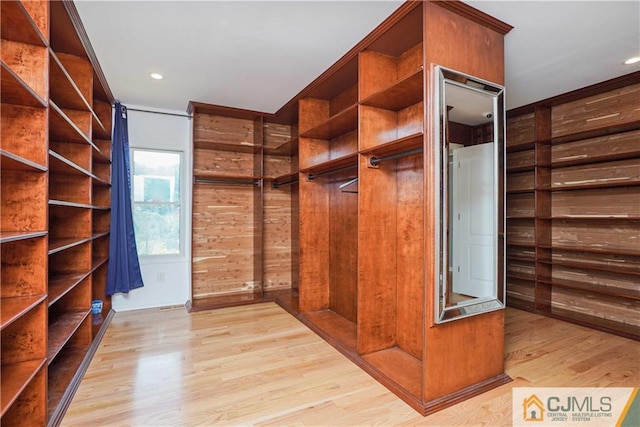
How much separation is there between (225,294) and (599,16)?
4400mm

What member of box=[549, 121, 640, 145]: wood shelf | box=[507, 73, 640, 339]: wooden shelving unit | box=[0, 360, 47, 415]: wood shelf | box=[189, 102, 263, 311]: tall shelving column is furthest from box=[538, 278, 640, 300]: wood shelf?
box=[0, 360, 47, 415]: wood shelf

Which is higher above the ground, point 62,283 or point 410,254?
point 410,254

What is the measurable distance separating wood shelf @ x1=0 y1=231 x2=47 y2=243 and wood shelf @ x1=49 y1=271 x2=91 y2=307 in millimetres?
490

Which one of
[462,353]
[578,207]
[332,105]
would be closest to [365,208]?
[462,353]

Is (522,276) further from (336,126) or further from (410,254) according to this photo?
(336,126)

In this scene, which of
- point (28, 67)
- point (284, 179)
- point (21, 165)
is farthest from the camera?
point (284, 179)

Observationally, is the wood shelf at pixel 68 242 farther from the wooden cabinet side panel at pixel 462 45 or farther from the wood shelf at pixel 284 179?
the wooden cabinet side panel at pixel 462 45

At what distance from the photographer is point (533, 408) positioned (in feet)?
6.41

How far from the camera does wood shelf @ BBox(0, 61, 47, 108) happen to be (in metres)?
1.34

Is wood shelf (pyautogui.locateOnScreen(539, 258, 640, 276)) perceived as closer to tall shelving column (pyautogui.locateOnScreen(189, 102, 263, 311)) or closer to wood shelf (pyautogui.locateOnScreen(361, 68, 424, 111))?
wood shelf (pyautogui.locateOnScreen(361, 68, 424, 111))

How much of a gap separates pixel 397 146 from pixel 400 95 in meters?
0.37

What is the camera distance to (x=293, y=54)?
2.66 meters

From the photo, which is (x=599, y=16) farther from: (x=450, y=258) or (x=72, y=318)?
(x=72, y=318)

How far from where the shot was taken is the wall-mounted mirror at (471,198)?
6.41 feet
